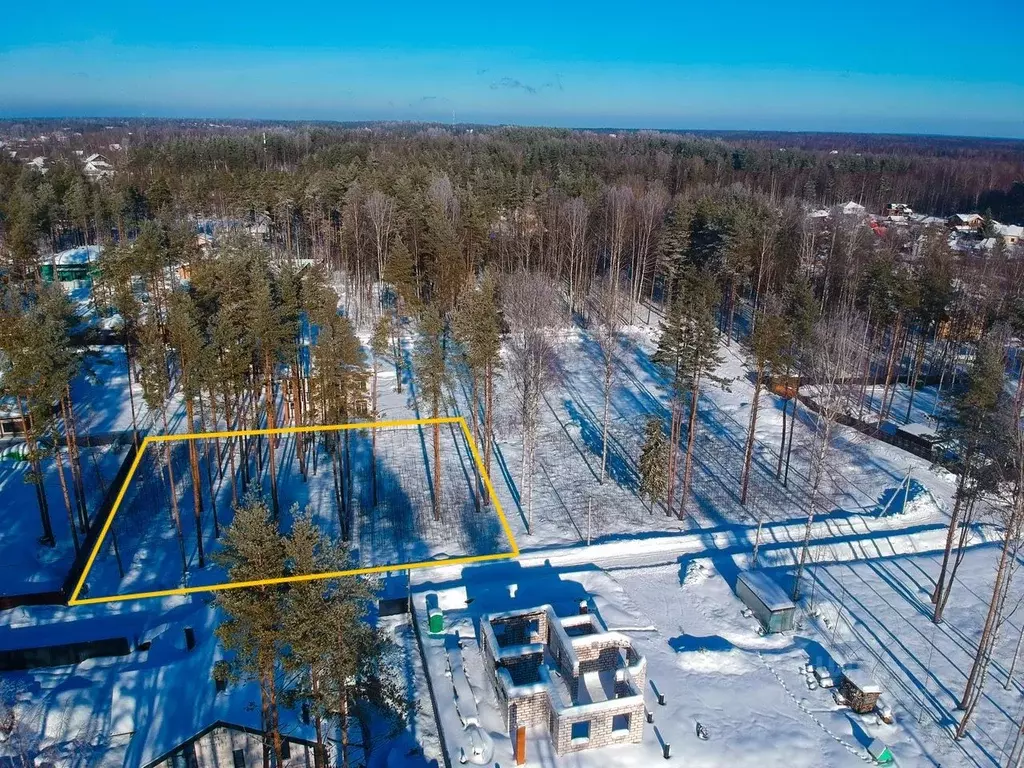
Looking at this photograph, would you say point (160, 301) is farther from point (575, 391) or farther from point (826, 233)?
point (826, 233)

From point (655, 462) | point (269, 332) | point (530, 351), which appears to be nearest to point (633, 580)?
point (655, 462)

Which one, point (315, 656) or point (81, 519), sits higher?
point (315, 656)

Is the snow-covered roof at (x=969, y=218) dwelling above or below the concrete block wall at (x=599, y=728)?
above

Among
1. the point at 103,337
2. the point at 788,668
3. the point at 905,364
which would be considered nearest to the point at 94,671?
the point at 788,668

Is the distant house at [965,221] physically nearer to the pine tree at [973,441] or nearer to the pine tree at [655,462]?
the pine tree at [973,441]

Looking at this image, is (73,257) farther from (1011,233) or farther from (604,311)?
(1011,233)

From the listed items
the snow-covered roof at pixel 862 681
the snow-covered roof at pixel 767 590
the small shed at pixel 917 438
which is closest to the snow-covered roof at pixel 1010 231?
the small shed at pixel 917 438
